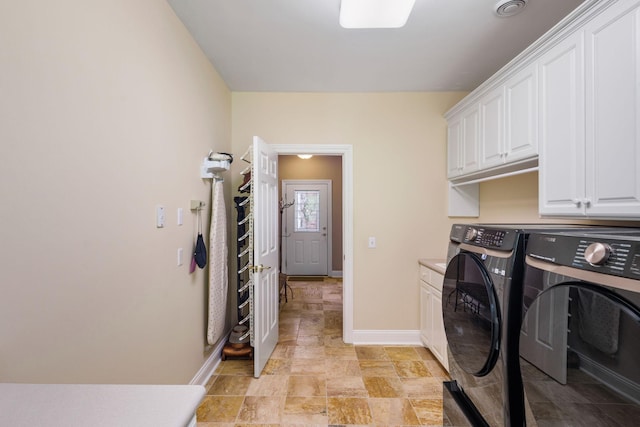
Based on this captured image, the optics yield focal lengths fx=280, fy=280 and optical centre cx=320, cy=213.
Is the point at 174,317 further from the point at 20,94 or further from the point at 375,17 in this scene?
the point at 375,17

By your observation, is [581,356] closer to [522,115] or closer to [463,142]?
[522,115]

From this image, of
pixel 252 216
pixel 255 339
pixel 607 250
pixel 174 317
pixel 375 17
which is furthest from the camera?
pixel 252 216

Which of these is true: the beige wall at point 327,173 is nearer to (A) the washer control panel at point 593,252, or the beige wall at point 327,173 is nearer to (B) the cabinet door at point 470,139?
(B) the cabinet door at point 470,139

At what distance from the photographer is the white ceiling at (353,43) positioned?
172 centimetres

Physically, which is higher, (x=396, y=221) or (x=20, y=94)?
(x=20, y=94)

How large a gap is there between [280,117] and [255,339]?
2.12 m

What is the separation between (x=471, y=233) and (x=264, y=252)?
167 cm

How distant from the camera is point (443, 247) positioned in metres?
2.93

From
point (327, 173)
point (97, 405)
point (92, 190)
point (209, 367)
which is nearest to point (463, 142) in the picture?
point (92, 190)

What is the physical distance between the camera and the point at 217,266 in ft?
7.52

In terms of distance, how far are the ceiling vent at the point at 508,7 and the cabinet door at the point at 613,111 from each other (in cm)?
48

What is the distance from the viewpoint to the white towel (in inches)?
88.3

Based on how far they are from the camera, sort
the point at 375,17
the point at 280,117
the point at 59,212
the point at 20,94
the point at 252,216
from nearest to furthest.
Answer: the point at 20,94, the point at 59,212, the point at 375,17, the point at 252,216, the point at 280,117

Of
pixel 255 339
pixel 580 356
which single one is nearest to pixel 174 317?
pixel 255 339
